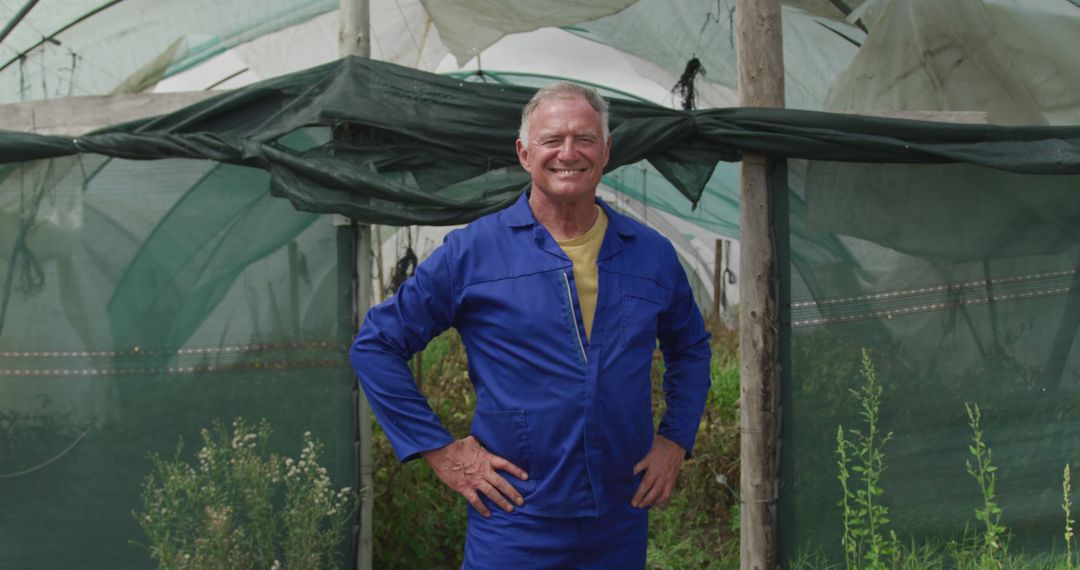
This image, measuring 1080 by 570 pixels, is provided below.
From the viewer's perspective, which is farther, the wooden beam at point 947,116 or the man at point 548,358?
the wooden beam at point 947,116

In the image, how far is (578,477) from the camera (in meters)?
2.42

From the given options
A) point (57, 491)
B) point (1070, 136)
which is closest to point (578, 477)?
point (57, 491)

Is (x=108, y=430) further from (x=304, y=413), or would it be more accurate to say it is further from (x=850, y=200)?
(x=850, y=200)

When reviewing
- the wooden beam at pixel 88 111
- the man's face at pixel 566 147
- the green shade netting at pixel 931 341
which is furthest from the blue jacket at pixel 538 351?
the wooden beam at pixel 88 111

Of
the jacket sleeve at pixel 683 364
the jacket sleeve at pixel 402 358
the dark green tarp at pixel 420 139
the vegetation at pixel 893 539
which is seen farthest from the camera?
the vegetation at pixel 893 539

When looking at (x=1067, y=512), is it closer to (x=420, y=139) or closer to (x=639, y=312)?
(x=639, y=312)

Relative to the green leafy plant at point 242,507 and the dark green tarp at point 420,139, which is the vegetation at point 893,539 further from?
the green leafy plant at point 242,507

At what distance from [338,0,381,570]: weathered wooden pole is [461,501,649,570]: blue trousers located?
1.68 metres

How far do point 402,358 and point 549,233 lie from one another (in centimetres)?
49

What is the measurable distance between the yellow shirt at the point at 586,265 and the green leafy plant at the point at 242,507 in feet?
5.94

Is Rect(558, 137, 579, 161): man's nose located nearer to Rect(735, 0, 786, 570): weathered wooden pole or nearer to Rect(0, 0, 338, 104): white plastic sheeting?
Rect(735, 0, 786, 570): weathered wooden pole

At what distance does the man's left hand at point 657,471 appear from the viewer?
2.54 metres

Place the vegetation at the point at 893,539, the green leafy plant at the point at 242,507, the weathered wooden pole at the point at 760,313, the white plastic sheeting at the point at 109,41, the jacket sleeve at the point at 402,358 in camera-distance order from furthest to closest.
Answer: the white plastic sheeting at the point at 109,41, the weathered wooden pole at the point at 760,313, the vegetation at the point at 893,539, the green leafy plant at the point at 242,507, the jacket sleeve at the point at 402,358

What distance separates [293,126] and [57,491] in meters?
1.75
